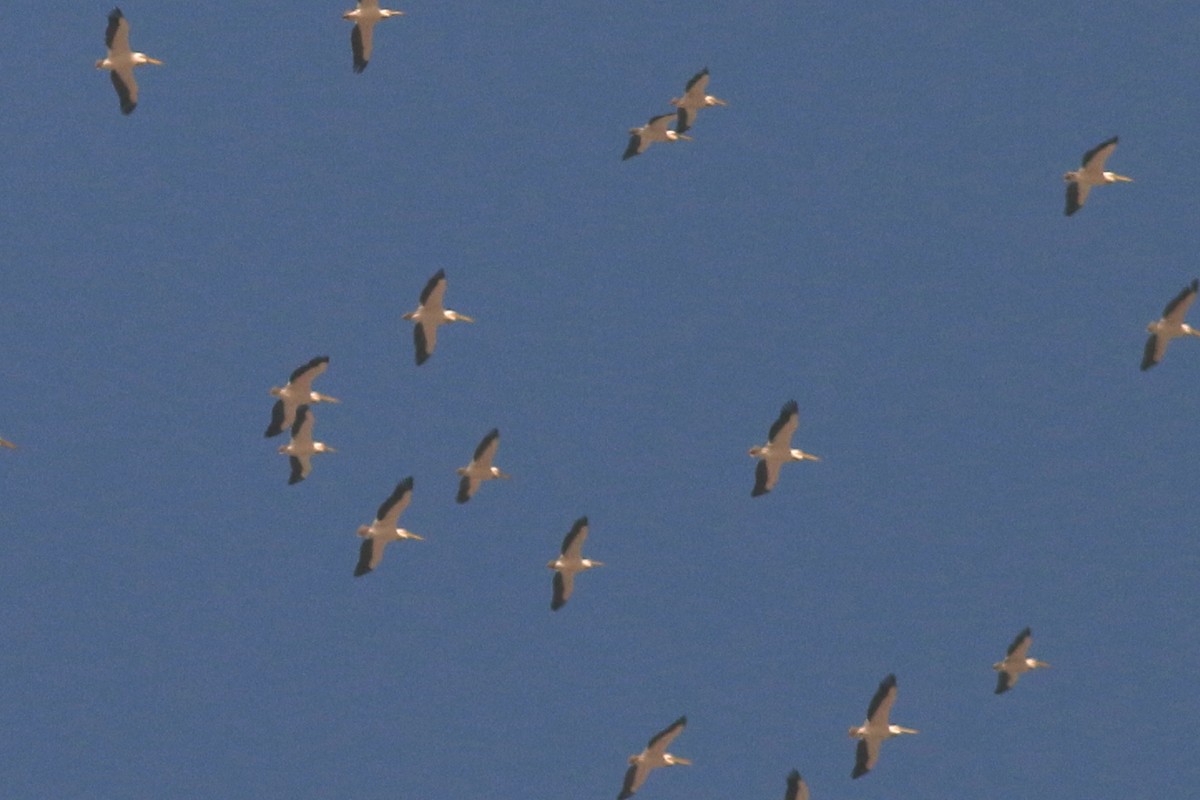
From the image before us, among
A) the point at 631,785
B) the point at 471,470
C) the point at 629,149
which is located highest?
the point at 629,149

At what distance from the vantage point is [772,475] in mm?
68312

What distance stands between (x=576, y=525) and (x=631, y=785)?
15.7ft

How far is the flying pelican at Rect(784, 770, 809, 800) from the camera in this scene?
208ft

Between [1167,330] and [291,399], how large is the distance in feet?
50.5

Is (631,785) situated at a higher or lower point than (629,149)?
lower

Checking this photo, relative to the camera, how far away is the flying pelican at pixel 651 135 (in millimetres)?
71562

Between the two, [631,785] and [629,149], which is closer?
[631,785]

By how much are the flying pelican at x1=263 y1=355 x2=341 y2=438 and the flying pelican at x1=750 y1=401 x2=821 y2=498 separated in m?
7.52

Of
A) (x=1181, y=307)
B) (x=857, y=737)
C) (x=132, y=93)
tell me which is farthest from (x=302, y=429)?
(x=1181, y=307)

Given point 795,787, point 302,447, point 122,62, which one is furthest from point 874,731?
point 122,62

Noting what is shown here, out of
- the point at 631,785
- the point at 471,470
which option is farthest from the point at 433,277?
the point at 631,785

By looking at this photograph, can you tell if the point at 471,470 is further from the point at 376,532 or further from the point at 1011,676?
the point at 1011,676

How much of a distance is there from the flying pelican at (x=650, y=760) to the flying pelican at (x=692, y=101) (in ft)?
38.8

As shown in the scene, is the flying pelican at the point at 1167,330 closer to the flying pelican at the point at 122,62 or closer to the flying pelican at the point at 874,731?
the flying pelican at the point at 874,731
